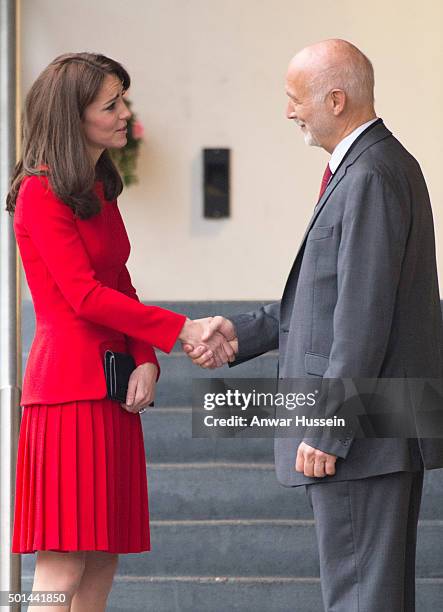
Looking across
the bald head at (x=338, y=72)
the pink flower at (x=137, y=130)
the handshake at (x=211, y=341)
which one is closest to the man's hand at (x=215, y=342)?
the handshake at (x=211, y=341)

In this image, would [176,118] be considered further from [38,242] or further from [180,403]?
[38,242]

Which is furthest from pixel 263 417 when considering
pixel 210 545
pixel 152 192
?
pixel 152 192

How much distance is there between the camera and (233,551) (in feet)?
12.9

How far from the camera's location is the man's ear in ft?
8.66

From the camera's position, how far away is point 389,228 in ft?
8.09

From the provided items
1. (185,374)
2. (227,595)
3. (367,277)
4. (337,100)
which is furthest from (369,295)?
(185,374)

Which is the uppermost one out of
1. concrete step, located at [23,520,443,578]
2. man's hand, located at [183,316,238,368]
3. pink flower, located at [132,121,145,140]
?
pink flower, located at [132,121,145,140]

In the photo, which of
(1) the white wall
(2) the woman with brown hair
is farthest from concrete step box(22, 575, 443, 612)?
(1) the white wall

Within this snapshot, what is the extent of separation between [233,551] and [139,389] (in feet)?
4.34

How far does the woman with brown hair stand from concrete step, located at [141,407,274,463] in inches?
63.7

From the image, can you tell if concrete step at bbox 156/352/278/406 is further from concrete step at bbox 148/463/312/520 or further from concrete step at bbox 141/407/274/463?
concrete step at bbox 148/463/312/520

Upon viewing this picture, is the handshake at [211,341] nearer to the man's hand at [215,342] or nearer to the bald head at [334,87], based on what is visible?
the man's hand at [215,342]

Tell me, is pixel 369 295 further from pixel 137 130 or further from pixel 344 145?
pixel 137 130

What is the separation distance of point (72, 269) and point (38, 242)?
0.10m
